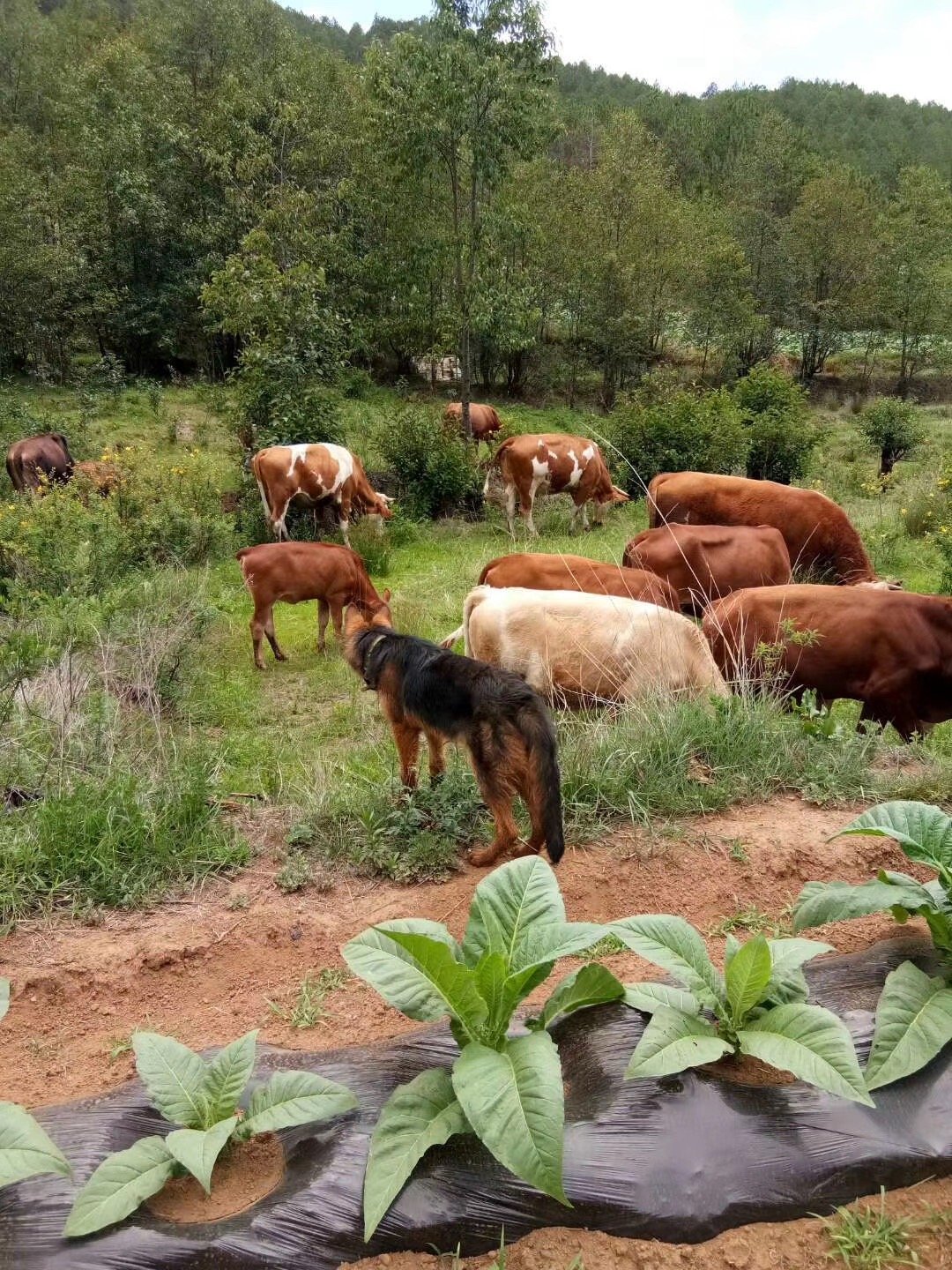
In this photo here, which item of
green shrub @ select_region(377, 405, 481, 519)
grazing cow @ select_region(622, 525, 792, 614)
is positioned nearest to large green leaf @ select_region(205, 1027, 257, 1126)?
grazing cow @ select_region(622, 525, 792, 614)

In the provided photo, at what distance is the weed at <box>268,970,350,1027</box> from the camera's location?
293cm

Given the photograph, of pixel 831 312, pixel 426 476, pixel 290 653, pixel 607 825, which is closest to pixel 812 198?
pixel 831 312

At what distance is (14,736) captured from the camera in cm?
492

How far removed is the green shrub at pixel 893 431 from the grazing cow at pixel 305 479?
13.9 m

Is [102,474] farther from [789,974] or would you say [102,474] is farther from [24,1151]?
[789,974]

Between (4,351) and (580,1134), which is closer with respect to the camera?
(580,1134)

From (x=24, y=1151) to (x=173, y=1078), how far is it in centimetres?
38

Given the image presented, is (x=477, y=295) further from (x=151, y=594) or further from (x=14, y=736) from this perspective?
(x=14, y=736)

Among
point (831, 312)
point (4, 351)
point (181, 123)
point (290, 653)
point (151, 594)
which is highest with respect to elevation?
point (181, 123)

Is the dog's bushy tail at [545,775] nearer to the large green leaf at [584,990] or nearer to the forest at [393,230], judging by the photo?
the large green leaf at [584,990]

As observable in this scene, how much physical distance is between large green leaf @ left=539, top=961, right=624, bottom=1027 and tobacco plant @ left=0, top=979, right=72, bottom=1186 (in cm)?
123

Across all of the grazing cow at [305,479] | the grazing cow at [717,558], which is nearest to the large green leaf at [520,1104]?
the grazing cow at [717,558]

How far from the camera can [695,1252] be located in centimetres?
196

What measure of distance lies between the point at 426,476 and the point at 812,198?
30.5 metres
